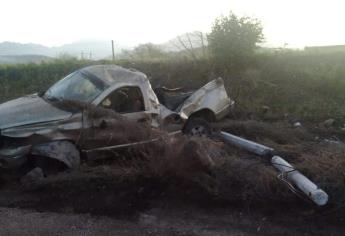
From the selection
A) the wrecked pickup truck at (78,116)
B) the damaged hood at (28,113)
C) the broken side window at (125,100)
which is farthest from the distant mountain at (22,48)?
the damaged hood at (28,113)

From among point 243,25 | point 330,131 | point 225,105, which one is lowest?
point 330,131

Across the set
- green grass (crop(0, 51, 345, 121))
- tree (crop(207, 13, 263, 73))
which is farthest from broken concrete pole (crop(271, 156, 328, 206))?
tree (crop(207, 13, 263, 73))

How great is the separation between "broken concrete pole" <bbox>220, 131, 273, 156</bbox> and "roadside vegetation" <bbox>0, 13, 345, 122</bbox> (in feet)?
13.0

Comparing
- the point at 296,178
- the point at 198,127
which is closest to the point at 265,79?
the point at 198,127

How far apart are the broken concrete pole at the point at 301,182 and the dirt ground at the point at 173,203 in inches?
6.7

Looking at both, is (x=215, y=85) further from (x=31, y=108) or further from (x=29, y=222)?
(x=29, y=222)

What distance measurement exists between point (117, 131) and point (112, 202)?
5.05ft

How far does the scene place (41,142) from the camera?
6.34 m

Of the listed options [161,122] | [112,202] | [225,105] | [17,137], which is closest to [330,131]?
[225,105]

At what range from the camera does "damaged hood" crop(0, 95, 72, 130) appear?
6.36 m

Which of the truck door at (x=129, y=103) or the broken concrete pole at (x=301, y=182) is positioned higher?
the truck door at (x=129, y=103)

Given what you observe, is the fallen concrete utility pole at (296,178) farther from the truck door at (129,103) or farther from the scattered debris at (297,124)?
the scattered debris at (297,124)

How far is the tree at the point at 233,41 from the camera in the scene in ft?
47.0

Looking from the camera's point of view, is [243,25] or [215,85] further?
[243,25]
